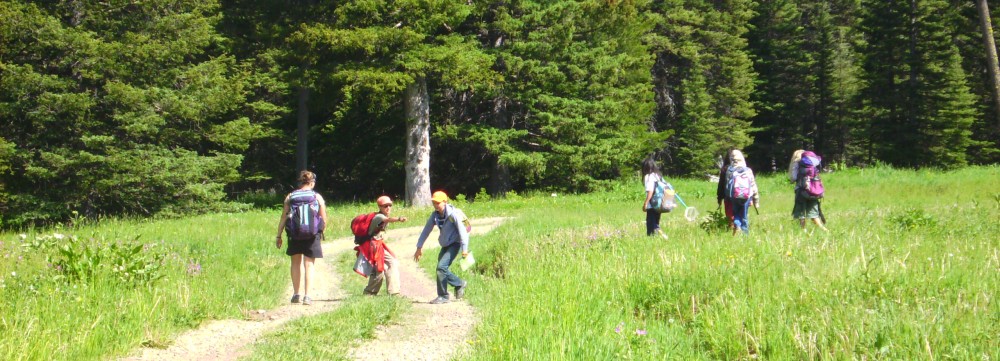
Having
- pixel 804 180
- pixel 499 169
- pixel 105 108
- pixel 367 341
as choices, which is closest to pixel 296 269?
pixel 367 341

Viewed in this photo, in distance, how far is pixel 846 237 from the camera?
8.29m

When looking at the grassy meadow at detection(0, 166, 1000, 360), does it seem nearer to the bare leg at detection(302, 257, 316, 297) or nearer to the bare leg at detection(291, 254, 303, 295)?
the bare leg at detection(291, 254, 303, 295)

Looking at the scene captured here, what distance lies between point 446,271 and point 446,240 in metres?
0.39

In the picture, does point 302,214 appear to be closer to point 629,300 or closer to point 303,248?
point 303,248

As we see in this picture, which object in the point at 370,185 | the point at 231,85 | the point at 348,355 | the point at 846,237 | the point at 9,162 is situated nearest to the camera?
the point at 348,355

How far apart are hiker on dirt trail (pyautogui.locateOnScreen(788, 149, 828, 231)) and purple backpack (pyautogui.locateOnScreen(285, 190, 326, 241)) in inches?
302

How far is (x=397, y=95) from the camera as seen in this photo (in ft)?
79.2

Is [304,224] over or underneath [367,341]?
over

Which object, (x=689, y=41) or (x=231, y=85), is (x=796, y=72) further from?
(x=231, y=85)

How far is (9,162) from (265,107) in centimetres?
899

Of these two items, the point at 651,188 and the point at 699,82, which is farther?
the point at 699,82

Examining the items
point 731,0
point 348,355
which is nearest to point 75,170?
point 348,355

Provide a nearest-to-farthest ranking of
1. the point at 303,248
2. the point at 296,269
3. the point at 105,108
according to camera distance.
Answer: the point at 303,248 → the point at 296,269 → the point at 105,108

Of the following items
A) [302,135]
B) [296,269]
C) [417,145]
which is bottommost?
[296,269]
